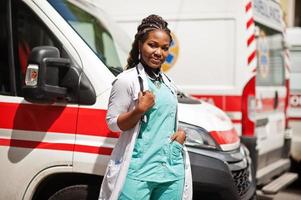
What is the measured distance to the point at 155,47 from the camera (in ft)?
9.50

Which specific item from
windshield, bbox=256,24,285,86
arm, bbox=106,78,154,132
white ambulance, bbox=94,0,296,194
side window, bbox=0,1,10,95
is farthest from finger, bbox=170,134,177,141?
windshield, bbox=256,24,285,86

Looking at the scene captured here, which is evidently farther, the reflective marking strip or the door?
the door

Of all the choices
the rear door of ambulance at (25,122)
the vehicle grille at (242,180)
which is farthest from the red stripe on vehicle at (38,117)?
the vehicle grille at (242,180)

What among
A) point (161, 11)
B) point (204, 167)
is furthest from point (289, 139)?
point (204, 167)

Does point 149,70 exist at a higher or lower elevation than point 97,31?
lower

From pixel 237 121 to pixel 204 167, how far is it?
2.13 m

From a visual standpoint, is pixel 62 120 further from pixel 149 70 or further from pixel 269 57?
pixel 269 57

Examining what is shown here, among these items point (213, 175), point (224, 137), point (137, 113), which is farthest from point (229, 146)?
point (137, 113)

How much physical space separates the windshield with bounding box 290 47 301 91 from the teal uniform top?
15.7 feet

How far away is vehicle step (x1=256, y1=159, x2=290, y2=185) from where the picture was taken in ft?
18.8

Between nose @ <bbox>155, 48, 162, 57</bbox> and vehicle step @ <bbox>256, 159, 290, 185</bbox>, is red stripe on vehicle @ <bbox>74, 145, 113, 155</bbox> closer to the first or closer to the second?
nose @ <bbox>155, 48, 162, 57</bbox>

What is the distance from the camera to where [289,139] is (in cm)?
679

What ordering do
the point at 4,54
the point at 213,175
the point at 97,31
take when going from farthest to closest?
the point at 97,31 → the point at 4,54 → the point at 213,175

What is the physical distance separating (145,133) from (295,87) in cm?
492
